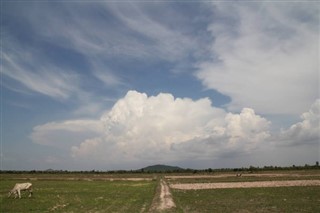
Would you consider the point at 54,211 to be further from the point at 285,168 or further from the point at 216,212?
the point at 285,168

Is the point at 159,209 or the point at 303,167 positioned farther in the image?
the point at 303,167

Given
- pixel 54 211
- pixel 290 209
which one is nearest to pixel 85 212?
pixel 54 211

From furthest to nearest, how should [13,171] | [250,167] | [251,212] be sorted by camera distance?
1. [13,171]
2. [250,167]
3. [251,212]

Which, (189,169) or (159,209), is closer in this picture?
(159,209)

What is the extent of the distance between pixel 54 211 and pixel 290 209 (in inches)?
698

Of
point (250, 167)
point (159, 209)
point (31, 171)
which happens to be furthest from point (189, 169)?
point (159, 209)

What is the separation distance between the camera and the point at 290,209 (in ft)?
85.5

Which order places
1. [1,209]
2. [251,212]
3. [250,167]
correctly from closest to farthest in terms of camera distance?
[251,212] < [1,209] < [250,167]

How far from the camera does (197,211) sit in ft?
87.5

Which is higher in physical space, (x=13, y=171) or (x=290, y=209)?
(x=13, y=171)

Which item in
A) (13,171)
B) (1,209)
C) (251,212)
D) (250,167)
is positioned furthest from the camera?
(13,171)

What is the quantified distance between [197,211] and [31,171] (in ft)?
566

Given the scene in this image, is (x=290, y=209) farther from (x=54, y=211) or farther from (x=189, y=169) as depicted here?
(x=189, y=169)

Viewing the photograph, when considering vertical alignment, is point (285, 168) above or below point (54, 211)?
above
